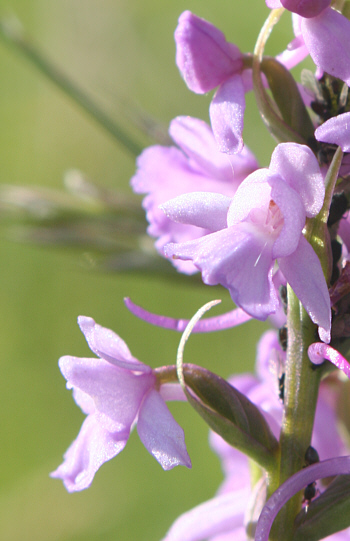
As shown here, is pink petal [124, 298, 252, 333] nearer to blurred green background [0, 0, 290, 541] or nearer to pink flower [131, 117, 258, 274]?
pink flower [131, 117, 258, 274]

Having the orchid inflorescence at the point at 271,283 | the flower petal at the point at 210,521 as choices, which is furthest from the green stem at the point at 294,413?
the flower petal at the point at 210,521

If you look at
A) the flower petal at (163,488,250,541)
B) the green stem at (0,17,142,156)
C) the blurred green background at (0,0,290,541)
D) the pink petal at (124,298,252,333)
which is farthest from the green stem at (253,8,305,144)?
the blurred green background at (0,0,290,541)

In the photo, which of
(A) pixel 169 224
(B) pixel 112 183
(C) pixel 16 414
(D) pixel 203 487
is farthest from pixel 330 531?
(B) pixel 112 183

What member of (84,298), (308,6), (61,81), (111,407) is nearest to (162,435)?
(111,407)

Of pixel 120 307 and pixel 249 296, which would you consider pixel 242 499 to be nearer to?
pixel 249 296

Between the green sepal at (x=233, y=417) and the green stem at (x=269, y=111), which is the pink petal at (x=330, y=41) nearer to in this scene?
the green stem at (x=269, y=111)
